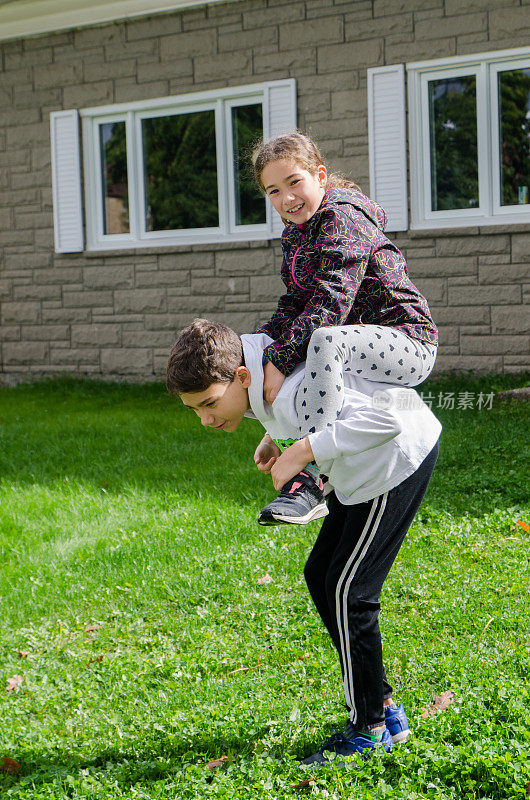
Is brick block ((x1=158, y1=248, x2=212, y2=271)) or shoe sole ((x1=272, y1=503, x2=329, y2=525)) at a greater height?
brick block ((x1=158, y1=248, x2=212, y2=271))

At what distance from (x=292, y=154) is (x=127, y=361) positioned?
7.82 meters

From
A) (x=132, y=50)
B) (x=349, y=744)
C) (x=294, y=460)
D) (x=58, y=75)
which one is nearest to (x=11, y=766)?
(x=349, y=744)

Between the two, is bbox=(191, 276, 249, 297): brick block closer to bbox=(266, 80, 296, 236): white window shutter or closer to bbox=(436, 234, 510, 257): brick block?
bbox=(266, 80, 296, 236): white window shutter

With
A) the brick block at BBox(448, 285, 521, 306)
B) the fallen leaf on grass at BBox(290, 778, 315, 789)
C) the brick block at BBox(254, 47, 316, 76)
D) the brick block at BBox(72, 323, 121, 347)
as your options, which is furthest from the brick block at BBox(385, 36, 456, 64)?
the fallen leaf on grass at BBox(290, 778, 315, 789)

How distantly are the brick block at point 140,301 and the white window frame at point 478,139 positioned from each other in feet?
10.1

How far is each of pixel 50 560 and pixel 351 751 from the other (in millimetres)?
2434

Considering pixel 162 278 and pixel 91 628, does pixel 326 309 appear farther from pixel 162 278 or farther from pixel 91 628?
pixel 162 278

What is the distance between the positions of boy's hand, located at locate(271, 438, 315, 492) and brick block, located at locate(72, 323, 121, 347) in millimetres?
8402

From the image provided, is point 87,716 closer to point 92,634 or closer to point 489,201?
point 92,634

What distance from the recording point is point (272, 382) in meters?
2.59

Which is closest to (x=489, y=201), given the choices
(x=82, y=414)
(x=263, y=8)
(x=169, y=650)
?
(x=263, y=8)

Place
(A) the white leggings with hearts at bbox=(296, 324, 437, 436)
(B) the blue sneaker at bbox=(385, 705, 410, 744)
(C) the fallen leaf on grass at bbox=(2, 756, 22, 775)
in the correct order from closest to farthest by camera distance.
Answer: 1. (A) the white leggings with hearts at bbox=(296, 324, 437, 436)
2. (B) the blue sneaker at bbox=(385, 705, 410, 744)
3. (C) the fallen leaf on grass at bbox=(2, 756, 22, 775)

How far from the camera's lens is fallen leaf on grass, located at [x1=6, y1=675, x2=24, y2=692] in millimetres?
3562

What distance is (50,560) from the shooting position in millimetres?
4715
